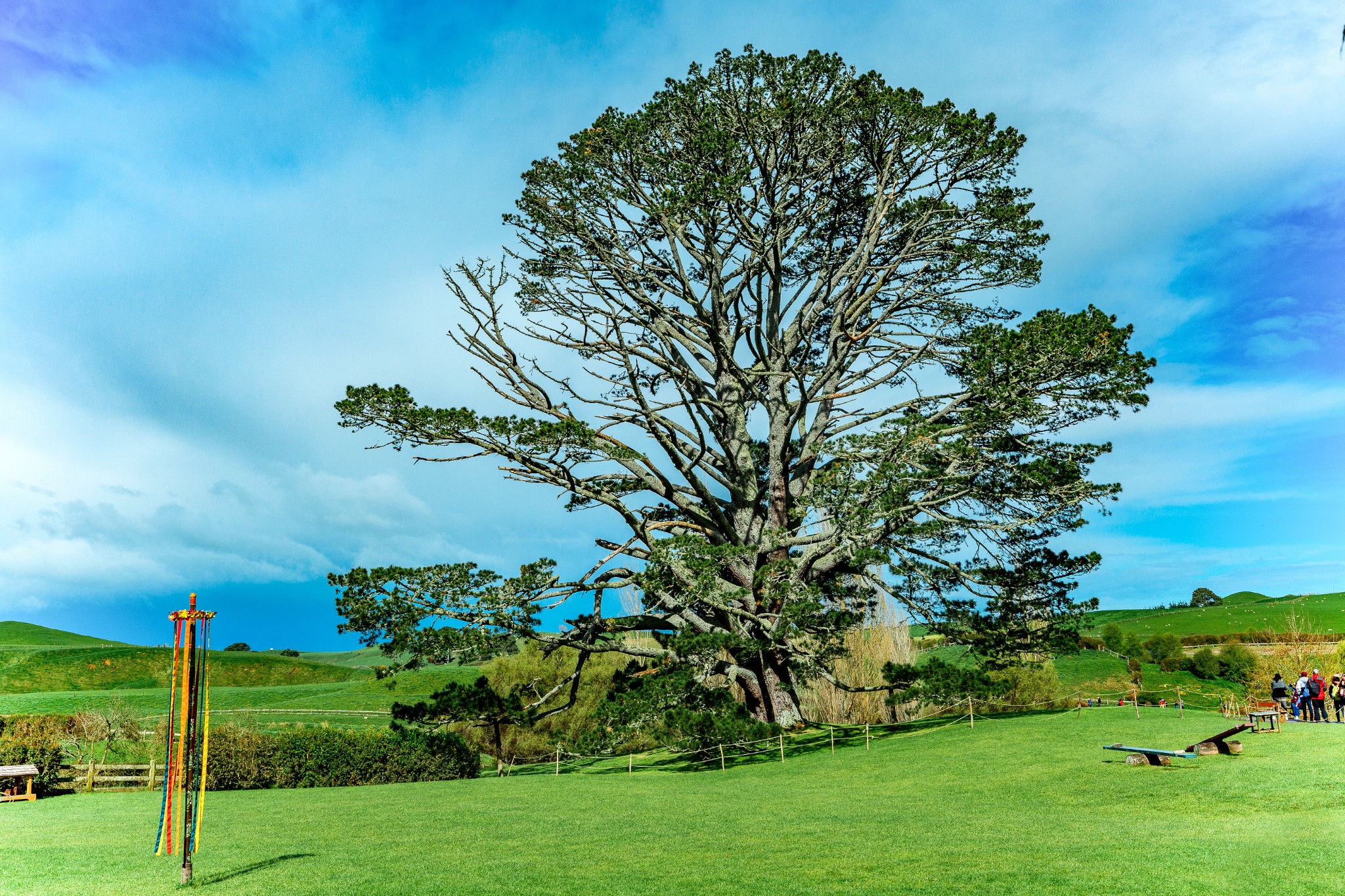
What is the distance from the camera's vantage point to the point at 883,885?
350 inches

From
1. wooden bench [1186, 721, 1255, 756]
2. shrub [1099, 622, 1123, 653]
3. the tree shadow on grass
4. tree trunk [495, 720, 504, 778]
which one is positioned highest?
shrub [1099, 622, 1123, 653]

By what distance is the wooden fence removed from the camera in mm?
24250

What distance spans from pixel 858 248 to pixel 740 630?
1140cm

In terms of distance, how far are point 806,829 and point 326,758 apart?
1707 cm

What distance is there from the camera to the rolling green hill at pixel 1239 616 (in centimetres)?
6019

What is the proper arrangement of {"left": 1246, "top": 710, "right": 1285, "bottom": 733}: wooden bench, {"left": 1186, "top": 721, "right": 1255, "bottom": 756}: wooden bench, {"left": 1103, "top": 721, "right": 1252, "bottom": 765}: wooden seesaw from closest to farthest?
{"left": 1103, "top": 721, "right": 1252, "bottom": 765}: wooden seesaw < {"left": 1186, "top": 721, "right": 1255, "bottom": 756}: wooden bench < {"left": 1246, "top": 710, "right": 1285, "bottom": 733}: wooden bench

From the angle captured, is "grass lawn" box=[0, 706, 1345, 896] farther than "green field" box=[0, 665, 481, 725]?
No

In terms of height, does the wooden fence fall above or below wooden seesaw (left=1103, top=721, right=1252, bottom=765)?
below

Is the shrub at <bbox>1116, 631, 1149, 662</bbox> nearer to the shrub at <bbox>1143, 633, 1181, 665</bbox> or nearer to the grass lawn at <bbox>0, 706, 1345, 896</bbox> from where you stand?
the shrub at <bbox>1143, 633, 1181, 665</bbox>

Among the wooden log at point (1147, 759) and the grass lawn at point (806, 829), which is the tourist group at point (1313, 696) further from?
the wooden log at point (1147, 759)

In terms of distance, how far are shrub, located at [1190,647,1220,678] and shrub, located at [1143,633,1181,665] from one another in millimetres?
2234

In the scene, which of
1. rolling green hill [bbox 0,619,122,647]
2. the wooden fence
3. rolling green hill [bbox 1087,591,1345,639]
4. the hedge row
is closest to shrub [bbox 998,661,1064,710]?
the hedge row

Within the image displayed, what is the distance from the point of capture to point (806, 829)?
12.9 metres

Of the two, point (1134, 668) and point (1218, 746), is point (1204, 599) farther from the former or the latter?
point (1218, 746)
